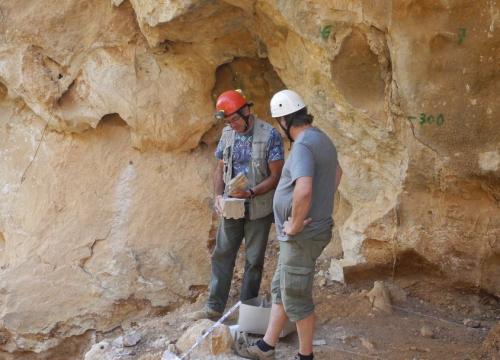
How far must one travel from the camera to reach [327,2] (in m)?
4.73

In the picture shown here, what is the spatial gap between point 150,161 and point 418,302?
2.93 meters

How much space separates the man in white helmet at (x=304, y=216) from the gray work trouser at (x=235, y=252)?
0.75 metres

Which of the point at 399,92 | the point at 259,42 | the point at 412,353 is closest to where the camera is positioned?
the point at 412,353

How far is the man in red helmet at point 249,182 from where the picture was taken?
4.47 meters

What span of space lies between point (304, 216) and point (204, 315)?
1.59 m

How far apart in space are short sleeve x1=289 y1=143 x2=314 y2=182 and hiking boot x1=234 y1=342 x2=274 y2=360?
1.16 m

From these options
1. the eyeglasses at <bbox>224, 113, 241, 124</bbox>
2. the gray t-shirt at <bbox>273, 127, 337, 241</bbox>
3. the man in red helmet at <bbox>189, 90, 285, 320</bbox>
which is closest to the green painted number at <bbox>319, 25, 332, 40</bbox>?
the man in red helmet at <bbox>189, 90, 285, 320</bbox>

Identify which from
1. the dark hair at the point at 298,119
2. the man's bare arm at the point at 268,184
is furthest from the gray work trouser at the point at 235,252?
the dark hair at the point at 298,119

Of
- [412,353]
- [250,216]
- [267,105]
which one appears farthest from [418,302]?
[267,105]

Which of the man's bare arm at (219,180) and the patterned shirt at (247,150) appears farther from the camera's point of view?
the man's bare arm at (219,180)

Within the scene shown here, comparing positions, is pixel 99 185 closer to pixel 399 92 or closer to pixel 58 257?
pixel 58 257

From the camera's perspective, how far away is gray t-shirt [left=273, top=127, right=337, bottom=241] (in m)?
3.67

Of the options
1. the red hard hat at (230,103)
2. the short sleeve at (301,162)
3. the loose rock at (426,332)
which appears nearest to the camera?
the short sleeve at (301,162)

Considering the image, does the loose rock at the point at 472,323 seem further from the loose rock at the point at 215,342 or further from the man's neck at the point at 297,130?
the man's neck at the point at 297,130
